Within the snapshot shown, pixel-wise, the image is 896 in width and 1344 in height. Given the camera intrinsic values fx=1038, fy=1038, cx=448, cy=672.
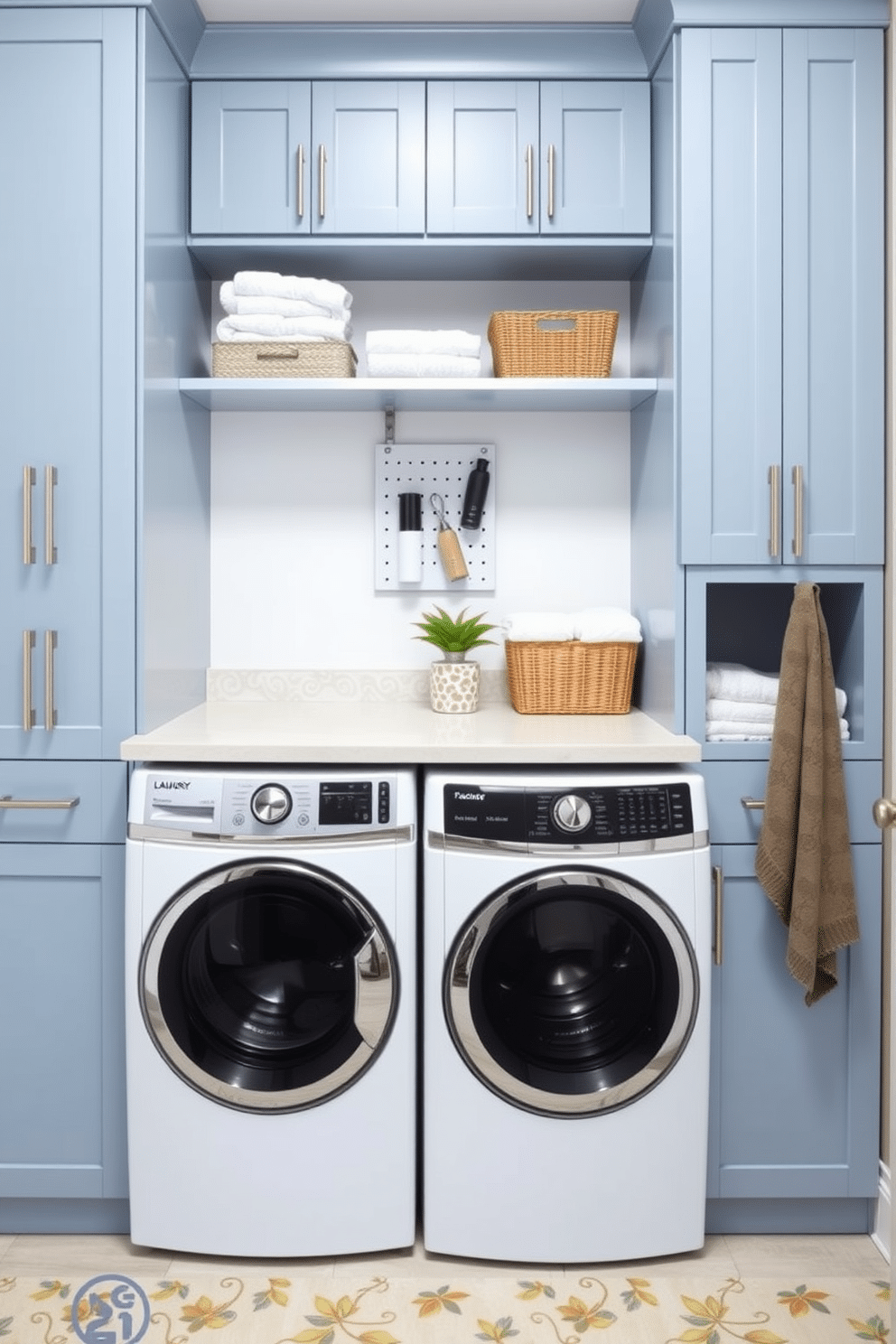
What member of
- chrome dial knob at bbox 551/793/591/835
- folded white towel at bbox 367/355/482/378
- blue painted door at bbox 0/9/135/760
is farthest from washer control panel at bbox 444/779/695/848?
folded white towel at bbox 367/355/482/378

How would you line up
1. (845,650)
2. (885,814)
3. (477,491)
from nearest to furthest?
(885,814) < (845,650) < (477,491)

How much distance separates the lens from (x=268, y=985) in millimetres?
1958

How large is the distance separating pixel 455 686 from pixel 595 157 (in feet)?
3.99

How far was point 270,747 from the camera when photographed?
76.5 inches

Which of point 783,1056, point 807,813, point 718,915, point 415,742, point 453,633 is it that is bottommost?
point 783,1056

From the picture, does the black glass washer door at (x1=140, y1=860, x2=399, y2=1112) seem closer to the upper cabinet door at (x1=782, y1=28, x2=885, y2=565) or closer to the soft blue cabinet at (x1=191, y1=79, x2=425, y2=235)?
the upper cabinet door at (x1=782, y1=28, x2=885, y2=565)

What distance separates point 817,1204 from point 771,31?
7.79ft

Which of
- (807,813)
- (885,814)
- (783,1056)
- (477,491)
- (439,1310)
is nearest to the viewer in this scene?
(885,814)

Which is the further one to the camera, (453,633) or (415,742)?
(453,633)

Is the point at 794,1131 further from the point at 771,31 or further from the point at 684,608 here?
the point at 771,31

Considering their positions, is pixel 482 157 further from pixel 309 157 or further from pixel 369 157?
pixel 309 157

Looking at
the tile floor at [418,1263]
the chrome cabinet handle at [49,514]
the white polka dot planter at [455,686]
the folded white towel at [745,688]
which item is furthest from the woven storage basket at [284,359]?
the tile floor at [418,1263]

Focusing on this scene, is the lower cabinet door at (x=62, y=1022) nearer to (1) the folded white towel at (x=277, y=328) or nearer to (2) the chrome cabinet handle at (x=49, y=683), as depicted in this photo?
(2) the chrome cabinet handle at (x=49, y=683)

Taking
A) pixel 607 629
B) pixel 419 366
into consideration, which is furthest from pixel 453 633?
pixel 419 366
